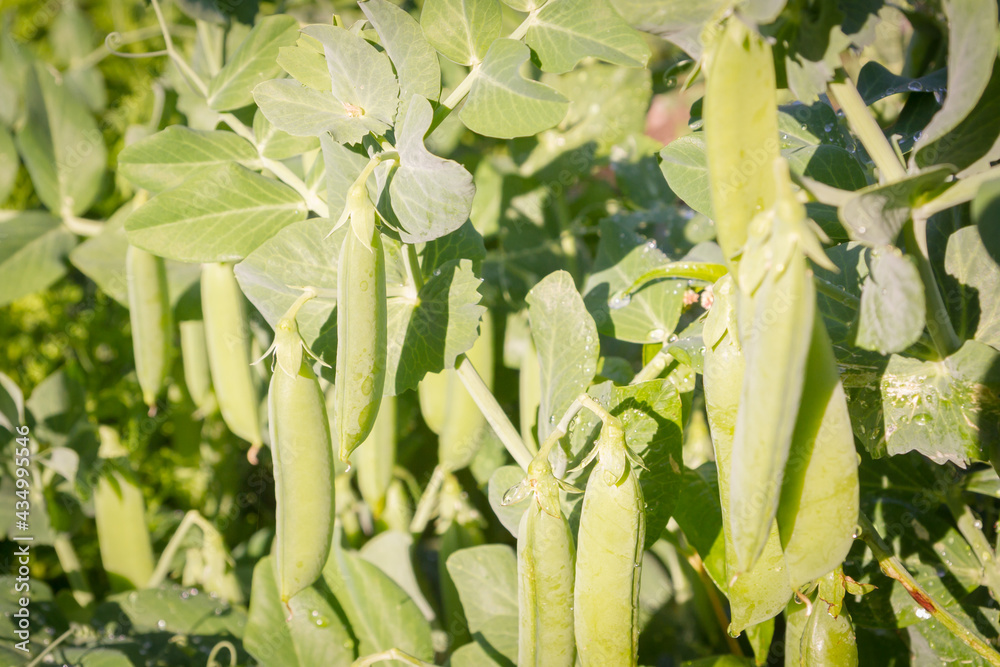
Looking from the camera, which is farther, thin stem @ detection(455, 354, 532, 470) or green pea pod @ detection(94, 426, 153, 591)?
green pea pod @ detection(94, 426, 153, 591)

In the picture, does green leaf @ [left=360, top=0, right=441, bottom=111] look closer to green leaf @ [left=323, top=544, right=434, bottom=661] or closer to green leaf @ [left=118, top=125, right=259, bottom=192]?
green leaf @ [left=118, top=125, right=259, bottom=192]

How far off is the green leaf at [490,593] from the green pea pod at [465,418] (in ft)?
0.45

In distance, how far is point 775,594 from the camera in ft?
1.26

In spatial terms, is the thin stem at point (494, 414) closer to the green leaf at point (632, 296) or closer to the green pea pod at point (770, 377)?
the green leaf at point (632, 296)

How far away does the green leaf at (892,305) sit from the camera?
306mm

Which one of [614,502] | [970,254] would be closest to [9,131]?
[614,502]

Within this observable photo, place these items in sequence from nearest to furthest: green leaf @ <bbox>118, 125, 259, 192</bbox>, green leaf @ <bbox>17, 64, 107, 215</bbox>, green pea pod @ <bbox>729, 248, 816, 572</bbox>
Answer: green pea pod @ <bbox>729, 248, 816, 572</bbox>
green leaf @ <bbox>118, 125, 259, 192</bbox>
green leaf @ <bbox>17, 64, 107, 215</bbox>

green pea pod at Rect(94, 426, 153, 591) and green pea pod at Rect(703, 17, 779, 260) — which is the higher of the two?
green pea pod at Rect(703, 17, 779, 260)

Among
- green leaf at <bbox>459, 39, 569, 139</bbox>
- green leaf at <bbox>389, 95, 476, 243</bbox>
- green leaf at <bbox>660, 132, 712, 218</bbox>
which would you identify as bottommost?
green leaf at <bbox>660, 132, 712, 218</bbox>

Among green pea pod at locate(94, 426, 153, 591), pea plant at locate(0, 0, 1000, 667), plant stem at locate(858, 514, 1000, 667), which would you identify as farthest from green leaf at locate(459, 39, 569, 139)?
green pea pod at locate(94, 426, 153, 591)

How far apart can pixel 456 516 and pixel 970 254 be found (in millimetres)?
578

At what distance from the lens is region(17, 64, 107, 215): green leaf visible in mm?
825

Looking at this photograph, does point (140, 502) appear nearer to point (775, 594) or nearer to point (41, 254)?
point (41, 254)

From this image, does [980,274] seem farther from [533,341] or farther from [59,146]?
[59,146]
